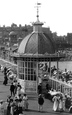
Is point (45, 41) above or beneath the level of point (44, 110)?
above

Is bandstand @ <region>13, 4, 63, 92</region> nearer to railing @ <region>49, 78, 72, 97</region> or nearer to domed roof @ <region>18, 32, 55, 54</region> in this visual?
domed roof @ <region>18, 32, 55, 54</region>

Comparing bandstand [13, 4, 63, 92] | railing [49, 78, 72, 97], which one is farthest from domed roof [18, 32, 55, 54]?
railing [49, 78, 72, 97]

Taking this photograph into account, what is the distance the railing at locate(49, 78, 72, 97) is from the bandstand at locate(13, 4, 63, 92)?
2.89ft

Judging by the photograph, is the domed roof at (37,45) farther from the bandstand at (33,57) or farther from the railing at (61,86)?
the railing at (61,86)

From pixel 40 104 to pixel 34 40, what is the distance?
6.66m

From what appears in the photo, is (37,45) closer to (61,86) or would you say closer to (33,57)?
(33,57)

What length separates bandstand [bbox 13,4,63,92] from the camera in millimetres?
20859

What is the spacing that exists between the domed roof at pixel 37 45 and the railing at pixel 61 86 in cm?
195

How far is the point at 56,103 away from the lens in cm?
1598

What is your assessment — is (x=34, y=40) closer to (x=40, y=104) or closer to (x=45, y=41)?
(x=45, y=41)

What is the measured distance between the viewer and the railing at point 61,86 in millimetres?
17822

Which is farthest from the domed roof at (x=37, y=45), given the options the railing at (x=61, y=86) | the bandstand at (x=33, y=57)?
the railing at (x=61, y=86)

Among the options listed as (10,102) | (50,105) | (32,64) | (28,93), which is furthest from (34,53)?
(10,102)

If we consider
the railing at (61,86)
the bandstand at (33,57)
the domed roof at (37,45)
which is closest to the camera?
the railing at (61,86)
